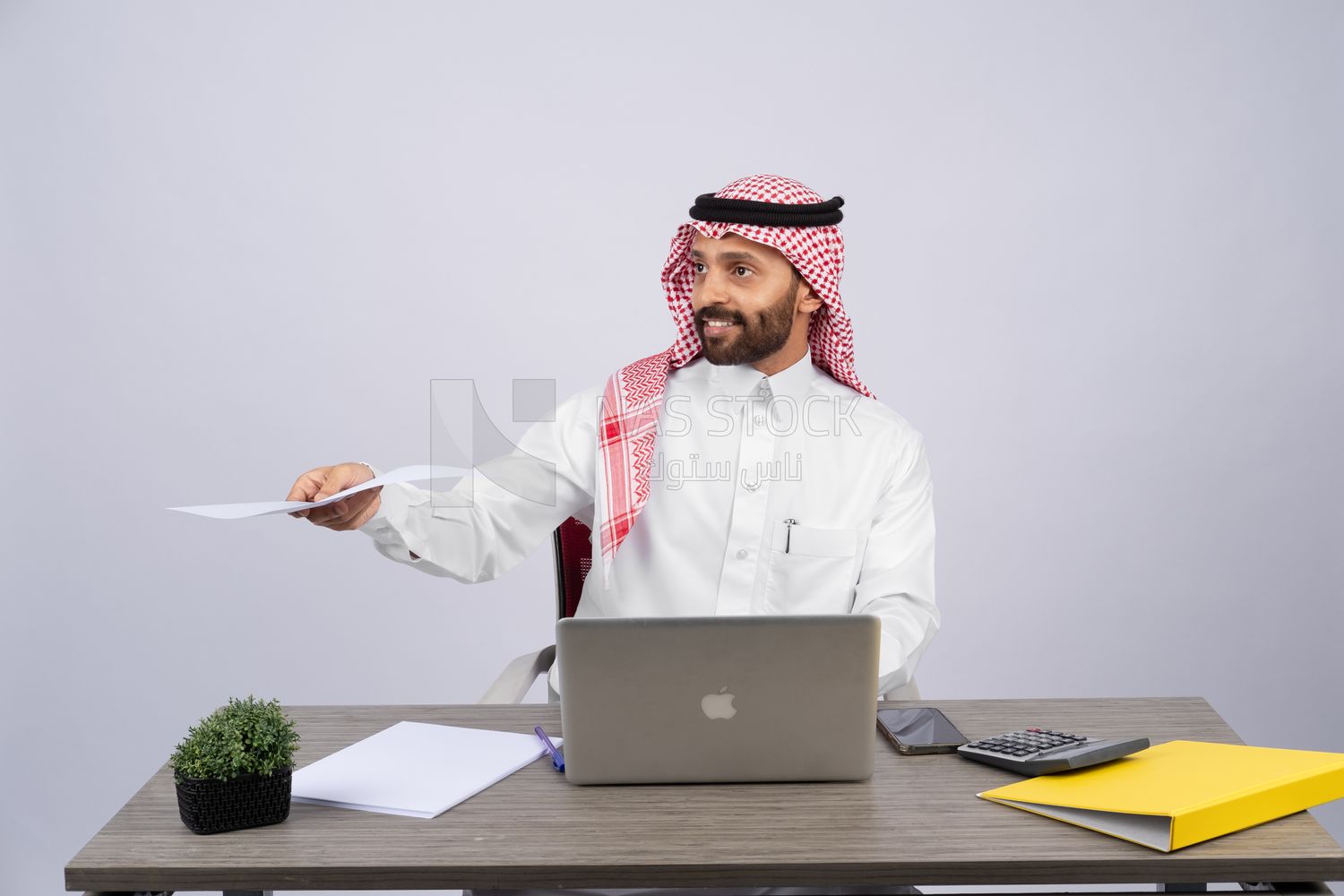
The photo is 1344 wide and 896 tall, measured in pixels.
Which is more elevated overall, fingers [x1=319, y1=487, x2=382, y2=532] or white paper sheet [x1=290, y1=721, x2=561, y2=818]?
fingers [x1=319, y1=487, x2=382, y2=532]

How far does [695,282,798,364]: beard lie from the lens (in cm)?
262

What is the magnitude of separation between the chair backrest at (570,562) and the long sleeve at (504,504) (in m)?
0.08

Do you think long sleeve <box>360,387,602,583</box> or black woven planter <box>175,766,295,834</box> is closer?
black woven planter <box>175,766,295,834</box>

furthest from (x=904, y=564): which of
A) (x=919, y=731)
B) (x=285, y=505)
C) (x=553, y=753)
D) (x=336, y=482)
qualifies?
(x=285, y=505)

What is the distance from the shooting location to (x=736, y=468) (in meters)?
2.75

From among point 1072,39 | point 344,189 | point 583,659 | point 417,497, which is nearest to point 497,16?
point 344,189

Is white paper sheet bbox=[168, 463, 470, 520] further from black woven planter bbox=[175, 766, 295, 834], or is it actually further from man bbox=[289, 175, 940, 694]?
man bbox=[289, 175, 940, 694]

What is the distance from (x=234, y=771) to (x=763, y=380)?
1538 millimetres

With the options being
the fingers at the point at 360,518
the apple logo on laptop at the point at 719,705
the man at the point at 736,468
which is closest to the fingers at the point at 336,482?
the fingers at the point at 360,518

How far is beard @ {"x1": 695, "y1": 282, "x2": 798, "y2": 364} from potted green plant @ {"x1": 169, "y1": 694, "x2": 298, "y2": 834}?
53.0 inches

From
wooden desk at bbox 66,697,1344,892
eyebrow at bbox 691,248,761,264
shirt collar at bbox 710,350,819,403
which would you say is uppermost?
eyebrow at bbox 691,248,761,264

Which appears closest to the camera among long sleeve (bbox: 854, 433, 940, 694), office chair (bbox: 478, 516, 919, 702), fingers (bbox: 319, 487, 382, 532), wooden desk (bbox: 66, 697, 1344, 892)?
wooden desk (bbox: 66, 697, 1344, 892)

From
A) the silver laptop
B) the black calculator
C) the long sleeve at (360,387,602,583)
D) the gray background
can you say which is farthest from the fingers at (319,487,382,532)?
the gray background

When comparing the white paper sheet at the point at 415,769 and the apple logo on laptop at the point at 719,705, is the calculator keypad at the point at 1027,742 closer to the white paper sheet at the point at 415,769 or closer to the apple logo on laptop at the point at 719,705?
the apple logo on laptop at the point at 719,705
